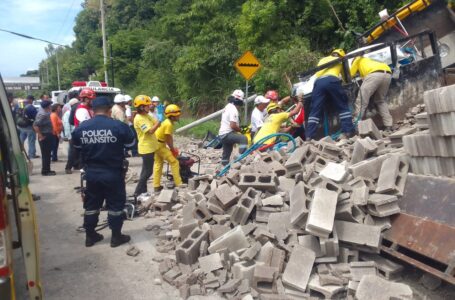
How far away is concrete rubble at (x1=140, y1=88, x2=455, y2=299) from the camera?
4172 mm

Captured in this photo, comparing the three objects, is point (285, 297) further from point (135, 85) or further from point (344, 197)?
point (135, 85)

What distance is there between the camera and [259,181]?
562 centimetres

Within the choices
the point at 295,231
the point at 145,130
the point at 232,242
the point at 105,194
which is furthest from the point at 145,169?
the point at 295,231

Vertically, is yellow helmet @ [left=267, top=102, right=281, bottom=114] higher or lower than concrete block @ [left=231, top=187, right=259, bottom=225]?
higher

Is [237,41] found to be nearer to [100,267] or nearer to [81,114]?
[81,114]

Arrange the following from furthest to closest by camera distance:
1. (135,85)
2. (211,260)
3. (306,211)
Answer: (135,85), (211,260), (306,211)

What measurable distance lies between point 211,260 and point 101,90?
1408 centimetres

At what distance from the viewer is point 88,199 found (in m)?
5.71

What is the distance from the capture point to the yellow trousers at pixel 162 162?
7.86 metres

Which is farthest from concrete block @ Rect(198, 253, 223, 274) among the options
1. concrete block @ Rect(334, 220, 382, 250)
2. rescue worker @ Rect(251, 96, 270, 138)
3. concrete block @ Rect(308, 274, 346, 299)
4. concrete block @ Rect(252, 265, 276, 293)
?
rescue worker @ Rect(251, 96, 270, 138)

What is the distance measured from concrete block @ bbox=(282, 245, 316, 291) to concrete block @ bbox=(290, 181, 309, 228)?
281 mm

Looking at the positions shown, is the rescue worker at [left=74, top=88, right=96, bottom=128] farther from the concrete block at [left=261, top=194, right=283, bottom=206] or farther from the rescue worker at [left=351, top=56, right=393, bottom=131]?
the rescue worker at [left=351, top=56, right=393, bottom=131]

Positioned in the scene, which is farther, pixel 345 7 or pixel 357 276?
pixel 345 7

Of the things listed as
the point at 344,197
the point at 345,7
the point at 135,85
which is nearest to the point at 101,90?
the point at 345,7
